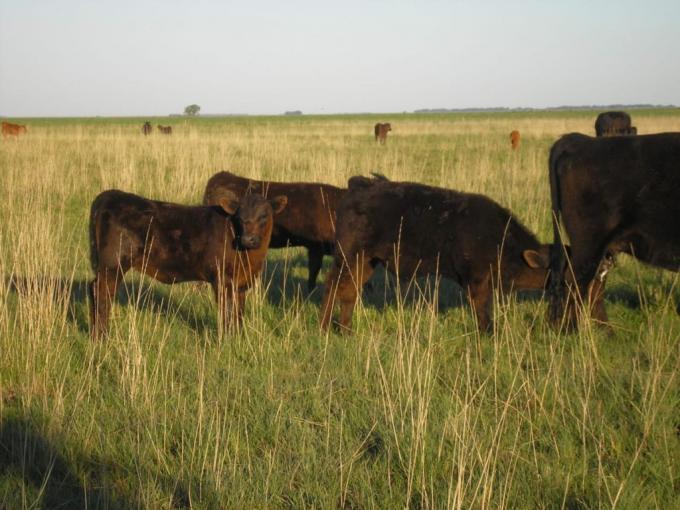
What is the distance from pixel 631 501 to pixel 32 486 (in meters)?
2.87

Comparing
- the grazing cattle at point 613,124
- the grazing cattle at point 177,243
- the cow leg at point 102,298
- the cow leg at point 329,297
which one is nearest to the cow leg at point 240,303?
the grazing cattle at point 177,243

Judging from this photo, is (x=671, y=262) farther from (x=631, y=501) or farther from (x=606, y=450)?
(x=631, y=501)

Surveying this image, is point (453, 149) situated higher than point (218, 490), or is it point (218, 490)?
point (453, 149)

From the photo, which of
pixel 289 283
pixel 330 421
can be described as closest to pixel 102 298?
pixel 330 421

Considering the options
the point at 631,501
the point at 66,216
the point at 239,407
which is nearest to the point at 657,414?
the point at 631,501

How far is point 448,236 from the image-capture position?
20.1 ft

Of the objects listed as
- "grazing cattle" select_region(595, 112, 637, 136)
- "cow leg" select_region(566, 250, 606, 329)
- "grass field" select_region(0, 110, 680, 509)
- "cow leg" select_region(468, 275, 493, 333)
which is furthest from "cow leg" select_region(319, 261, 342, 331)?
"grazing cattle" select_region(595, 112, 637, 136)

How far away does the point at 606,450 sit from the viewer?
3719 mm

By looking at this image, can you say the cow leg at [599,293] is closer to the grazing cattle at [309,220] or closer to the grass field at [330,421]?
the grass field at [330,421]

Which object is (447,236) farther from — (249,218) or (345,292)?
(249,218)

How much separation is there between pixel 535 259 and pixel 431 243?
937 millimetres

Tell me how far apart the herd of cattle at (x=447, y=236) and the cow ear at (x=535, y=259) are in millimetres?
13

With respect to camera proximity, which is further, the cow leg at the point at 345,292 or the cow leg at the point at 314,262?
the cow leg at the point at 314,262

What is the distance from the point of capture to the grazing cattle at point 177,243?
611cm
